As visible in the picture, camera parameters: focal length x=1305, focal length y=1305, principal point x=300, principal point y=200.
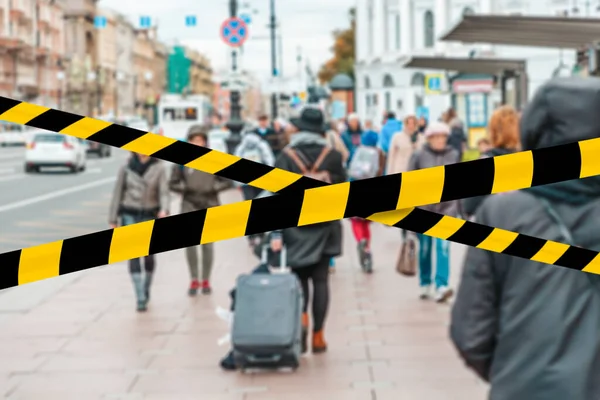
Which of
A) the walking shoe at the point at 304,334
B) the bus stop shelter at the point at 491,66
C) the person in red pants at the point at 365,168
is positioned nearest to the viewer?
the walking shoe at the point at 304,334

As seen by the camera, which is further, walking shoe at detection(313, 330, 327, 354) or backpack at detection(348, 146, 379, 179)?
backpack at detection(348, 146, 379, 179)

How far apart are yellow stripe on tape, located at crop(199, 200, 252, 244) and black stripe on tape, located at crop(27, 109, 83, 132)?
27 centimetres

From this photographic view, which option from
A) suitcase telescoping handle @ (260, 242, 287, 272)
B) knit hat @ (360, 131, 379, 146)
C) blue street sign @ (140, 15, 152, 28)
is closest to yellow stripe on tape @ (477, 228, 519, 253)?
suitcase telescoping handle @ (260, 242, 287, 272)

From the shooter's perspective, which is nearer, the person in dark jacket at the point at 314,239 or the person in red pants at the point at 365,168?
the person in dark jacket at the point at 314,239

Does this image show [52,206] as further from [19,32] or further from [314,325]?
[19,32]

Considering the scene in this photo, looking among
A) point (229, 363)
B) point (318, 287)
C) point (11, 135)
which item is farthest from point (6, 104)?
point (11, 135)

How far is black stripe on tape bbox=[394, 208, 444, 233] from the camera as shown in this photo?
1.53 metres

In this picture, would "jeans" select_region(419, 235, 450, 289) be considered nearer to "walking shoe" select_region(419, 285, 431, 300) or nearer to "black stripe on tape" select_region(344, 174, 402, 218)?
"walking shoe" select_region(419, 285, 431, 300)

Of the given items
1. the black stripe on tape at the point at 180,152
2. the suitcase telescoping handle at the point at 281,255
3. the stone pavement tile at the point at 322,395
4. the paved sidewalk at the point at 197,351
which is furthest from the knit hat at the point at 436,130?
the black stripe on tape at the point at 180,152

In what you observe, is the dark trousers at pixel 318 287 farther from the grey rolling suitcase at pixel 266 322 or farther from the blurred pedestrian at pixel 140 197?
the blurred pedestrian at pixel 140 197

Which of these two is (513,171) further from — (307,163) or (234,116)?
(234,116)

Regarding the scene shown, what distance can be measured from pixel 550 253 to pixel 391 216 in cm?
35

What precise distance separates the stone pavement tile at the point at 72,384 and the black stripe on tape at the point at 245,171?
601 centimetres

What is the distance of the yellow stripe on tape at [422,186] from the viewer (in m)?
1.41
